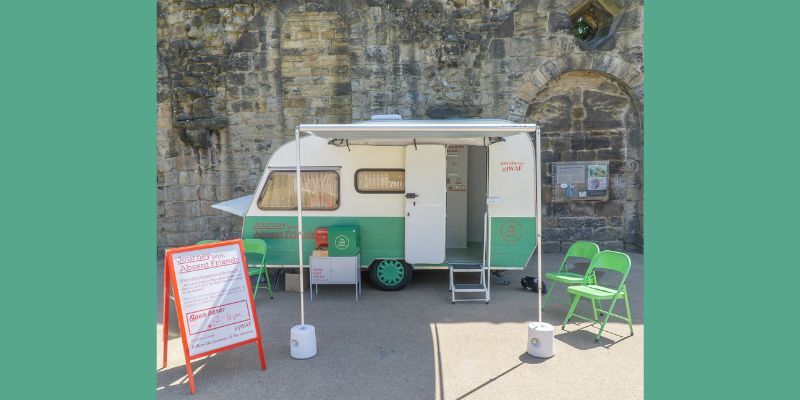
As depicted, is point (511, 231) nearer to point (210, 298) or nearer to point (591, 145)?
point (591, 145)

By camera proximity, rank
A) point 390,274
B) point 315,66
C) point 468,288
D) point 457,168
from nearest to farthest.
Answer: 1. point 468,288
2. point 390,274
3. point 457,168
4. point 315,66

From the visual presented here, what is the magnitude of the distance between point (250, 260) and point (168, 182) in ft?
12.8

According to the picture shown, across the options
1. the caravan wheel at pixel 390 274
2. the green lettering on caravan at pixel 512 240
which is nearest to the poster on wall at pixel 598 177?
the green lettering on caravan at pixel 512 240

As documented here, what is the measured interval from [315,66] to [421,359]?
640cm

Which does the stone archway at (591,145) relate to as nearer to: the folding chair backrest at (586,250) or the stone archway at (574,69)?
Result: the stone archway at (574,69)

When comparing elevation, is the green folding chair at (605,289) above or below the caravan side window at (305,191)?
below

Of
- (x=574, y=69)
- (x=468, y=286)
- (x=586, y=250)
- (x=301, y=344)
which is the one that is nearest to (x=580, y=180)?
(x=574, y=69)

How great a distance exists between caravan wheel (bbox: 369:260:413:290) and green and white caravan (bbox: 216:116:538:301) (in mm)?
14

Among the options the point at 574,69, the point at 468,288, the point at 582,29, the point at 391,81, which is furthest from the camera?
the point at 582,29

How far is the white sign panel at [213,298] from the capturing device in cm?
Result: 394

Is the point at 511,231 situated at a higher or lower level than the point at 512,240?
higher

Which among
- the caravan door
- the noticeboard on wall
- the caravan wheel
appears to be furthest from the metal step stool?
the noticeboard on wall

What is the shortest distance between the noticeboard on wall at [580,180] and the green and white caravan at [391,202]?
268 centimetres

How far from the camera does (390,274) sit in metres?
6.55
